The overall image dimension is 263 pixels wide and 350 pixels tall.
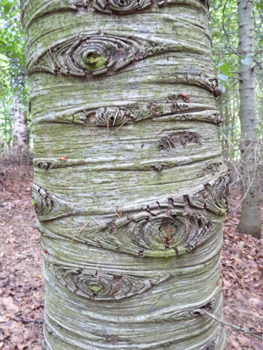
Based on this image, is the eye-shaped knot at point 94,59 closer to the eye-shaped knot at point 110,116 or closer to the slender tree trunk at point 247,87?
the eye-shaped knot at point 110,116

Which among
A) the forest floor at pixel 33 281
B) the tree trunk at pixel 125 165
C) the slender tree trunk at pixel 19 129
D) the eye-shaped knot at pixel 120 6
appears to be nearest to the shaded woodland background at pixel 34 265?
the forest floor at pixel 33 281

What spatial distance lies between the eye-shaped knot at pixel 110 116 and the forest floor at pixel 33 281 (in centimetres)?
163

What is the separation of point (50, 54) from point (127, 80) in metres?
0.31

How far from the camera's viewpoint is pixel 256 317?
251 centimetres

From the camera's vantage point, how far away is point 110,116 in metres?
0.92

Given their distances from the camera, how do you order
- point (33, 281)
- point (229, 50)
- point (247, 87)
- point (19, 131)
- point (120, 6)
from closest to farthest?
point (120, 6) < point (33, 281) < point (247, 87) < point (229, 50) < point (19, 131)

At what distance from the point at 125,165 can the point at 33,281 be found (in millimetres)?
2453

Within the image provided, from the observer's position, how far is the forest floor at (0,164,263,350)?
76.9 inches

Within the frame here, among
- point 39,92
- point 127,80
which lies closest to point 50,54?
point 39,92

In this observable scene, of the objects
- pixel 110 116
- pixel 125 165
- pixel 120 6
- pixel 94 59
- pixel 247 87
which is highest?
pixel 247 87

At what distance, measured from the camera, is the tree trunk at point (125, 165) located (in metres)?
0.92

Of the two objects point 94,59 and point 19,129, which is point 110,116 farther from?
point 19,129

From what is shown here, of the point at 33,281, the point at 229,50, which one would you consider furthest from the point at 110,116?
the point at 229,50

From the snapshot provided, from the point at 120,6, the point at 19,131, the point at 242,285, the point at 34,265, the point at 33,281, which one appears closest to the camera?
the point at 120,6
